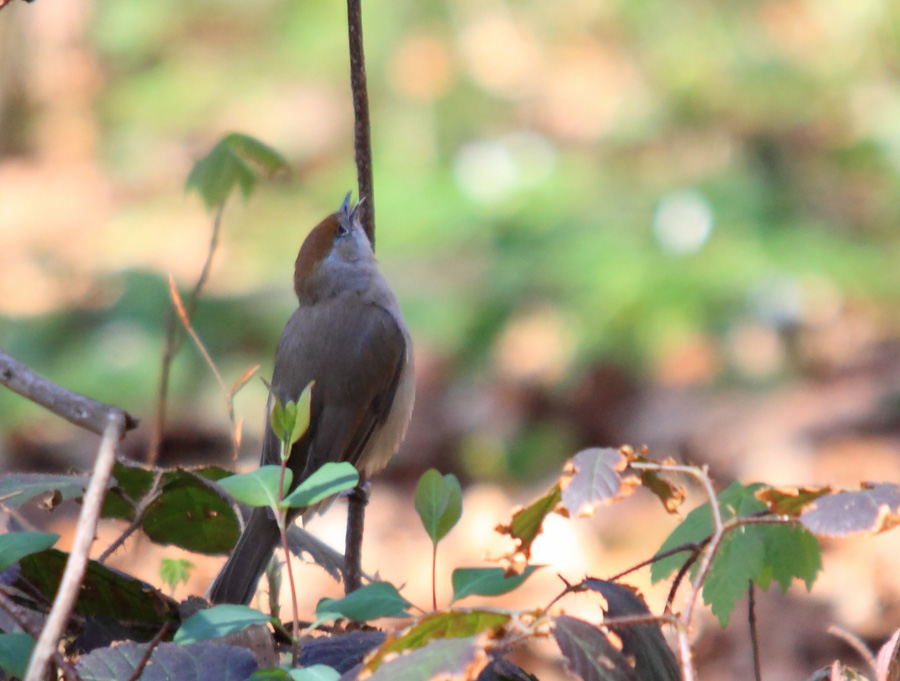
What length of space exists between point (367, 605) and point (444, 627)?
12cm

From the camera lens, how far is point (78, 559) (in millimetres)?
853

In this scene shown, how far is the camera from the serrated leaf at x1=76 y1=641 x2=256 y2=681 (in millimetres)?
967

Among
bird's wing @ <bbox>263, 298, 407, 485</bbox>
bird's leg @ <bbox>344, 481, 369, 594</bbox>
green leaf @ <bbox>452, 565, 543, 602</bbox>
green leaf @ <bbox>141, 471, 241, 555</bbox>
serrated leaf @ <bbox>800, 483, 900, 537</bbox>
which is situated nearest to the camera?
serrated leaf @ <bbox>800, 483, 900, 537</bbox>

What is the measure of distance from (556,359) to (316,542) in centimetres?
451

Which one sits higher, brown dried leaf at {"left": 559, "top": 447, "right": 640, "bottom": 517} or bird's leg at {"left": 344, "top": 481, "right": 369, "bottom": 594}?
brown dried leaf at {"left": 559, "top": 447, "right": 640, "bottom": 517}

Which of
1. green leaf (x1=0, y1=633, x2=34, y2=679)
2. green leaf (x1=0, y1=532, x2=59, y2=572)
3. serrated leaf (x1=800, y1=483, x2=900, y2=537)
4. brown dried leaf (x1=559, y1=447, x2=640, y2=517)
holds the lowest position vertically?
green leaf (x1=0, y1=633, x2=34, y2=679)

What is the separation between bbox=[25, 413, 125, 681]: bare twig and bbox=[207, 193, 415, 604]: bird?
178 centimetres

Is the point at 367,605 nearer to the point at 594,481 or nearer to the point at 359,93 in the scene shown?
the point at 594,481

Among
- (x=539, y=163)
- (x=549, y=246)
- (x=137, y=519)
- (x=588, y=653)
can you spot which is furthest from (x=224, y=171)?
(x=539, y=163)

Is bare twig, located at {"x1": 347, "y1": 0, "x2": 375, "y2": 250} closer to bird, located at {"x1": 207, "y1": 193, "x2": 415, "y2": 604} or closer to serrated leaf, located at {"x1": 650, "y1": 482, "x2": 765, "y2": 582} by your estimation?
serrated leaf, located at {"x1": 650, "y1": 482, "x2": 765, "y2": 582}

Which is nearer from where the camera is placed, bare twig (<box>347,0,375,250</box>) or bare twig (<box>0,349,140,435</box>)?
bare twig (<box>0,349,140,435</box>)

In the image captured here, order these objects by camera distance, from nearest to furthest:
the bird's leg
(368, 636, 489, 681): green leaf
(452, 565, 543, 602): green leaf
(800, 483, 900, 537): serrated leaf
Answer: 1. (368, 636, 489, 681): green leaf
2. (800, 483, 900, 537): serrated leaf
3. (452, 565, 543, 602): green leaf
4. the bird's leg

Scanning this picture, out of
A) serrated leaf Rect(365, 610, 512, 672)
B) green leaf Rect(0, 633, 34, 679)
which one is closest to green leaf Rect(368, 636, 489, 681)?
serrated leaf Rect(365, 610, 512, 672)

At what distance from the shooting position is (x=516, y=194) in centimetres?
709
